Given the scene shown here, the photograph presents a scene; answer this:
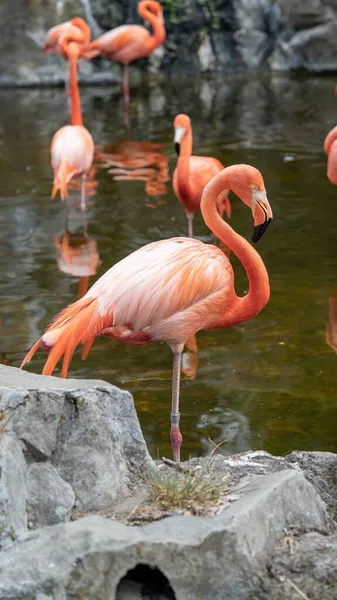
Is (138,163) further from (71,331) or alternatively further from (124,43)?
(71,331)

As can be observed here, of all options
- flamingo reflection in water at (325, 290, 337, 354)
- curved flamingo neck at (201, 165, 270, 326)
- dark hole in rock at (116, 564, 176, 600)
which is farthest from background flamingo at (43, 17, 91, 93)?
dark hole in rock at (116, 564, 176, 600)

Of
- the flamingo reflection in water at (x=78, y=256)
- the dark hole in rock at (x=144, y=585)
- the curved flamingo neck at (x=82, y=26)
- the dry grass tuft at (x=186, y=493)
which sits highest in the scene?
the curved flamingo neck at (x=82, y=26)

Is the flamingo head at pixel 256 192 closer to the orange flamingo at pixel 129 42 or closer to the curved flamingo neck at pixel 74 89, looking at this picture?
the curved flamingo neck at pixel 74 89

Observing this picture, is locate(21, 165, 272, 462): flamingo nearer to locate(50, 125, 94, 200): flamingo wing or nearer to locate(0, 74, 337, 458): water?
locate(0, 74, 337, 458): water

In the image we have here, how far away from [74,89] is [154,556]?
765cm

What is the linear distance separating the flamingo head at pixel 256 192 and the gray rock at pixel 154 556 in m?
1.49

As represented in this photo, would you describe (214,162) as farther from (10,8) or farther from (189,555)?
(10,8)

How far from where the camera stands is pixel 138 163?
945 centimetres

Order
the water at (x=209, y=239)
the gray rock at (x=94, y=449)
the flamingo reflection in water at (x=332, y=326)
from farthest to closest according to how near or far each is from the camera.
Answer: the flamingo reflection in water at (x=332, y=326) < the water at (x=209, y=239) < the gray rock at (x=94, y=449)

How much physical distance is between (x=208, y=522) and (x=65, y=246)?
4663mm

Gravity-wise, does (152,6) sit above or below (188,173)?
above

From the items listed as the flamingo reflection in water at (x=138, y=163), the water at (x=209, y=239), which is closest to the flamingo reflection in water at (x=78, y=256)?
the water at (x=209, y=239)

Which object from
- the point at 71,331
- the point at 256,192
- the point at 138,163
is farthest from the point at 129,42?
the point at 71,331

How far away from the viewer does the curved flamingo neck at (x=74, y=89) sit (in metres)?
9.24
